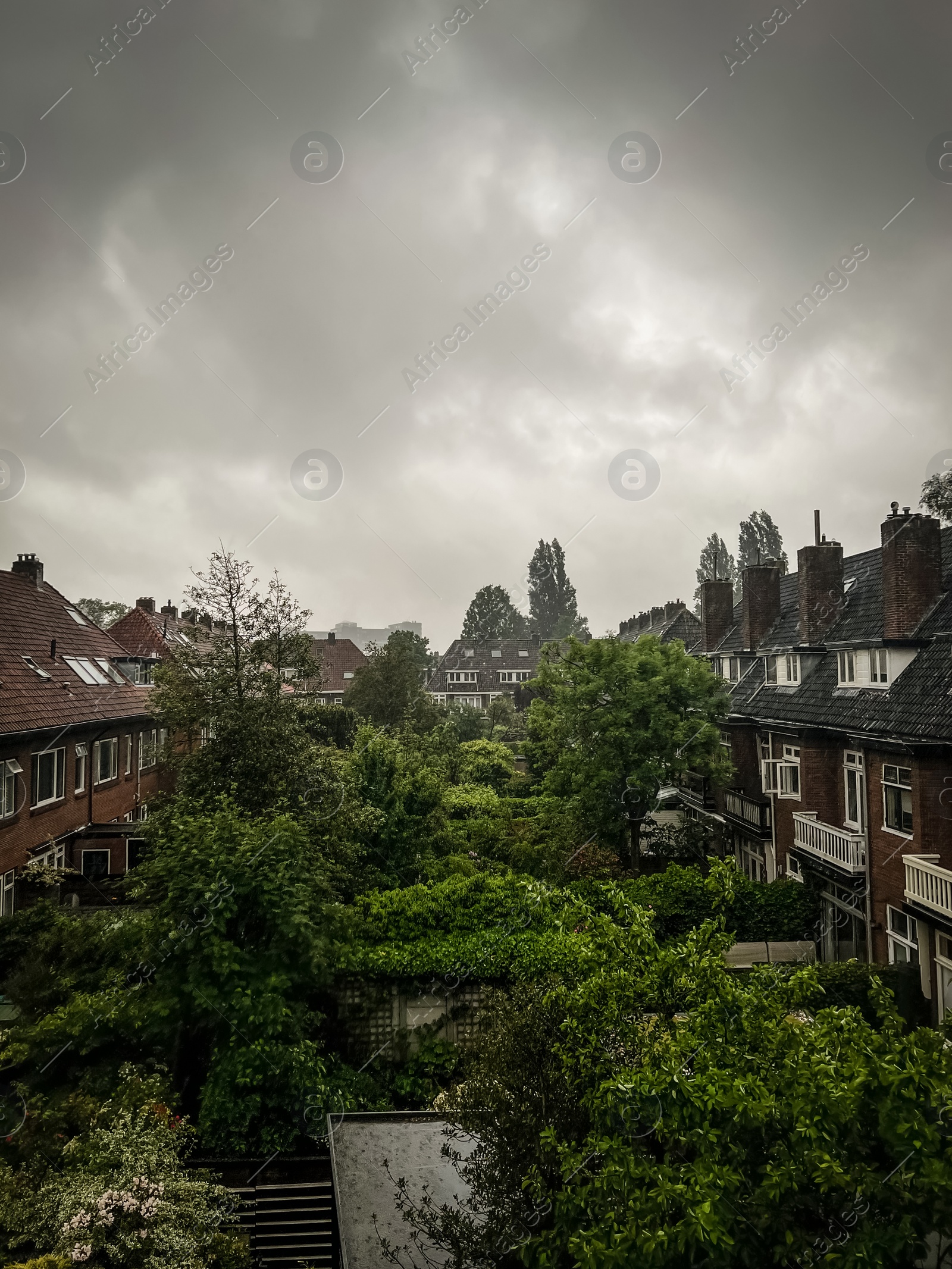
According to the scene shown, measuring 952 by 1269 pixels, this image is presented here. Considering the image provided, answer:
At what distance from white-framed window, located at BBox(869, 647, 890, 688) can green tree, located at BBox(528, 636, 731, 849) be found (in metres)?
4.44

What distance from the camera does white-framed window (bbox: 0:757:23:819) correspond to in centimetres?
1920

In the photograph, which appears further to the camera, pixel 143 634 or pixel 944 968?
pixel 143 634

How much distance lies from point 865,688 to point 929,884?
20.5ft

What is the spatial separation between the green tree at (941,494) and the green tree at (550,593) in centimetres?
8419

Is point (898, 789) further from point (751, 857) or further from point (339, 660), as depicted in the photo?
point (339, 660)

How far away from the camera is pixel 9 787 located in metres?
19.7

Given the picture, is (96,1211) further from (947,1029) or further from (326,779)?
(326,779)

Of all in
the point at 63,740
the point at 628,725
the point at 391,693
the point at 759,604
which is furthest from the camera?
the point at 391,693

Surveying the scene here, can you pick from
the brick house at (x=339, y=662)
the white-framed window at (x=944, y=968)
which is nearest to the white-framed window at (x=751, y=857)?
the white-framed window at (x=944, y=968)

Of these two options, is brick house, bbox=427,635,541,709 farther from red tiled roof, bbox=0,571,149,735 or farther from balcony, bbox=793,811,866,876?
balcony, bbox=793,811,866,876

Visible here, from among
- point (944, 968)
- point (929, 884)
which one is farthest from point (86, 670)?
point (944, 968)

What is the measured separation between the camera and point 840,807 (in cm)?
1988

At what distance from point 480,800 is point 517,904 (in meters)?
17.0

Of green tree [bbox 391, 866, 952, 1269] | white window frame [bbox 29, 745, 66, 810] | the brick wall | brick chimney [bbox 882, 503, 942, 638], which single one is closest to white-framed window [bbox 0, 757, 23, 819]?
the brick wall
